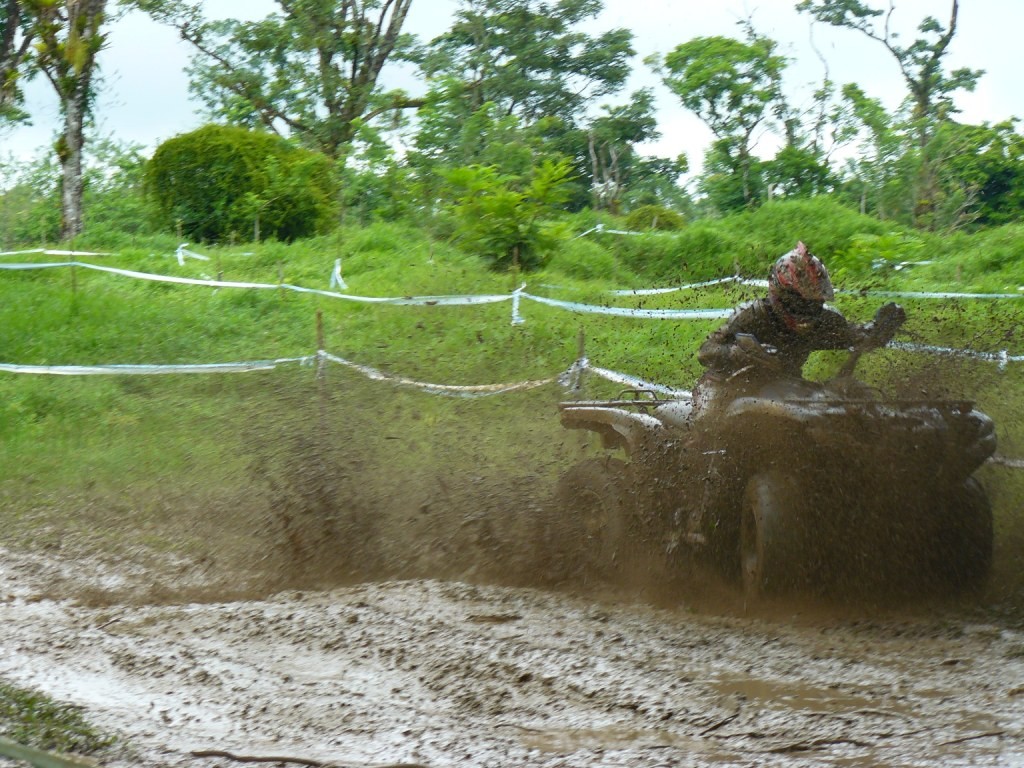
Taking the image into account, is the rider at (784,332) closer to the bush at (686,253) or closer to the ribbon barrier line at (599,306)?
the ribbon barrier line at (599,306)

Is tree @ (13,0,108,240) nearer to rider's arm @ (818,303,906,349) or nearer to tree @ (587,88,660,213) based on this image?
tree @ (587,88,660,213)

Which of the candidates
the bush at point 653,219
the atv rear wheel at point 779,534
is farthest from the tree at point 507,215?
the atv rear wheel at point 779,534

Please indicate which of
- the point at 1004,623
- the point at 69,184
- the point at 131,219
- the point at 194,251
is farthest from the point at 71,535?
the point at 131,219

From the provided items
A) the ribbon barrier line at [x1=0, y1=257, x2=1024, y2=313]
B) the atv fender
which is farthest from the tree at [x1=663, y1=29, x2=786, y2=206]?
the atv fender

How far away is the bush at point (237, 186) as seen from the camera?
863 inches

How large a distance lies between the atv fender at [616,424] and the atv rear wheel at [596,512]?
0.15 metres

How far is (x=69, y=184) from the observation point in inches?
851

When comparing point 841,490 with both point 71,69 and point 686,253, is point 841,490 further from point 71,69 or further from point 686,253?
point 71,69

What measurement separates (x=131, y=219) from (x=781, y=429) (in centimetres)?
2085

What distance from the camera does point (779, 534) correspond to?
614 centimetres

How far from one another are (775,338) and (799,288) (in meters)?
0.36

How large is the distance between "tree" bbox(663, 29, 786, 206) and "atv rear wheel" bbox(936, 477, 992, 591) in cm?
1848

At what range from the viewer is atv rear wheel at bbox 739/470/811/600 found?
6145mm

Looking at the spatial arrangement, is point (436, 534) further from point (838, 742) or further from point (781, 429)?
point (838, 742)
